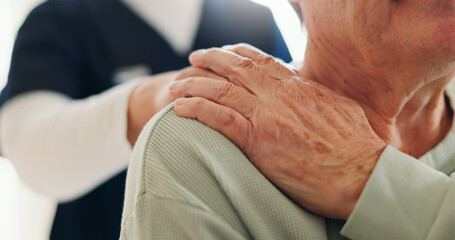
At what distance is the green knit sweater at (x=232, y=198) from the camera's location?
0.58 metres

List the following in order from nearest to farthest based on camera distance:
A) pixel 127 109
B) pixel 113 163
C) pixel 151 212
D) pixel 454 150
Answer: pixel 151 212 → pixel 454 150 → pixel 127 109 → pixel 113 163

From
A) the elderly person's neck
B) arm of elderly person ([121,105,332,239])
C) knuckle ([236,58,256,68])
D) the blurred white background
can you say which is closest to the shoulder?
arm of elderly person ([121,105,332,239])

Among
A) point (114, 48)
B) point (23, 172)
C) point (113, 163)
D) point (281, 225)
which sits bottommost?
point (23, 172)

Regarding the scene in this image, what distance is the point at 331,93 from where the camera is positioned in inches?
30.0

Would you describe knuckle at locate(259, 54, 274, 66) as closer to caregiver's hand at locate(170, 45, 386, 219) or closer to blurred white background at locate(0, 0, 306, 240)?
caregiver's hand at locate(170, 45, 386, 219)

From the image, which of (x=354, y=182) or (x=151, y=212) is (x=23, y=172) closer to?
(x=151, y=212)

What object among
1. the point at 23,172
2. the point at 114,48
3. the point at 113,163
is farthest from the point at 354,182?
the point at 114,48

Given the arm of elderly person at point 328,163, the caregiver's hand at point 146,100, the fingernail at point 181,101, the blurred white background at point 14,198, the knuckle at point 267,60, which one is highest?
the knuckle at point 267,60

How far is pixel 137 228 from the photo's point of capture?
1.91ft

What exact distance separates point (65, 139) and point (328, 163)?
0.80 meters

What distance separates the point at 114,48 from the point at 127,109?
68cm

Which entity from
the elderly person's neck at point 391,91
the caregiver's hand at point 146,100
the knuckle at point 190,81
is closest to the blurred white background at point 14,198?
the caregiver's hand at point 146,100

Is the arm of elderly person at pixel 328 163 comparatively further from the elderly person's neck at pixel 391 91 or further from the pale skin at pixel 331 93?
the elderly person's neck at pixel 391 91

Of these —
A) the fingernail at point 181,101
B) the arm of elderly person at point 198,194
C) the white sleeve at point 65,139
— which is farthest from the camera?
the white sleeve at point 65,139
